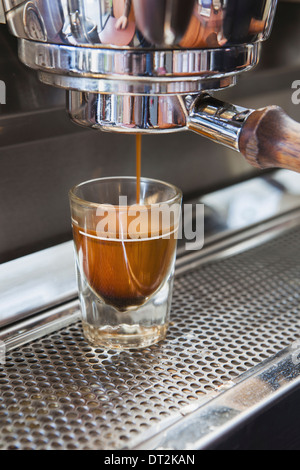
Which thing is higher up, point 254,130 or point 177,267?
point 254,130

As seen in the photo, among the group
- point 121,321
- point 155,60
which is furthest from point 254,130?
point 121,321

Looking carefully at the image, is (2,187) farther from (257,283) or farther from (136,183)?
(257,283)

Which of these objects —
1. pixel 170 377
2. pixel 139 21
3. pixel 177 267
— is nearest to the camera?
pixel 139 21

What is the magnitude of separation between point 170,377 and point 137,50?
0.23 m

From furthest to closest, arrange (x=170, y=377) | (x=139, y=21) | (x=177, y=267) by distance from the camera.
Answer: (x=177, y=267) → (x=170, y=377) → (x=139, y=21)

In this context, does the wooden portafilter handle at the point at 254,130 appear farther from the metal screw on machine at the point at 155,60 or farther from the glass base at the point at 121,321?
the glass base at the point at 121,321

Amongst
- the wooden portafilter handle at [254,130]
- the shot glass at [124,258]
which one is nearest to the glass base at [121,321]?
the shot glass at [124,258]

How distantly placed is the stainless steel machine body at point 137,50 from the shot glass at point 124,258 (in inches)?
2.9

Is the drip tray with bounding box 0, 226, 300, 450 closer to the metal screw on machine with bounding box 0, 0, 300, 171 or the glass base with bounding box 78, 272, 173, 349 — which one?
the glass base with bounding box 78, 272, 173, 349

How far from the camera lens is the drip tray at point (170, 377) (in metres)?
0.42

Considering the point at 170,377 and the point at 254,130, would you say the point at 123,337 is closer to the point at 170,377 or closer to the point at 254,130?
the point at 170,377

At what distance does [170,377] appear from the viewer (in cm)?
48

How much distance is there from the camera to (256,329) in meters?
0.55

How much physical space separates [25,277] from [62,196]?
10 cm
